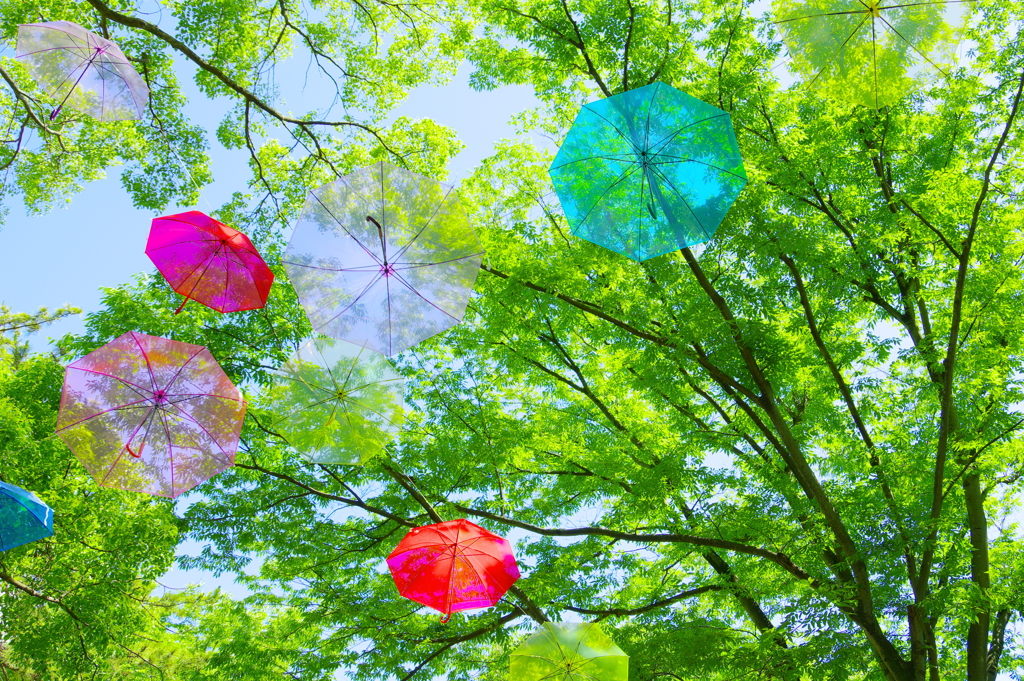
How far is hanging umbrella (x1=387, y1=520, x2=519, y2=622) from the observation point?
6.19 metres

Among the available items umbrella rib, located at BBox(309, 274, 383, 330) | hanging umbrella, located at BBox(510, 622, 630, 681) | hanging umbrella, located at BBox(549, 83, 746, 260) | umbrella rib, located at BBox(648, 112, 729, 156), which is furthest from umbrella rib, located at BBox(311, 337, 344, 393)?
umbrella rib, located at BBox(648, 112, 729, 156)

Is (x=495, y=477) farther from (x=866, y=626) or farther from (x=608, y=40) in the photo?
(x=608, y=40)

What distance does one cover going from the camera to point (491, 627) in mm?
8383

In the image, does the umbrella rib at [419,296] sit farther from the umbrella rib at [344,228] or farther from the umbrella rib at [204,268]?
the umbrella rib at [204,268]

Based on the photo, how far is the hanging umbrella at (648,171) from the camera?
512cm

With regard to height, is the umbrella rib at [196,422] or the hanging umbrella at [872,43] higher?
the hanging umbrella at [872,43]

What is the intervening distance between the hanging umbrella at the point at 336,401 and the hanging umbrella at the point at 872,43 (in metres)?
4.43

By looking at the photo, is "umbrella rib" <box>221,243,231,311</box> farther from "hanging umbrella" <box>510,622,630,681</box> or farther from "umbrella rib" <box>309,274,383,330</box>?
"hanging umbrella" <box>510,622,630,681</box>

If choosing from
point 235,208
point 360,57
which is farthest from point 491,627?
point 360,57

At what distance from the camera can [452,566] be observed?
6191mm

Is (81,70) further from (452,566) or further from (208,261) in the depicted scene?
(452,566)

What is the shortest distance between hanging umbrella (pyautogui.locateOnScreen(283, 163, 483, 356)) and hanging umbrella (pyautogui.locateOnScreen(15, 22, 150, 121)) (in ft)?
12.0

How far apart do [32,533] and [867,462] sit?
26.3 feet

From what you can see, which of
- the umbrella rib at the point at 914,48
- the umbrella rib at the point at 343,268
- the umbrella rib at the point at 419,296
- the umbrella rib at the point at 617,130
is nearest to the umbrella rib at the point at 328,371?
the umbrella rib at the point at 419,296
